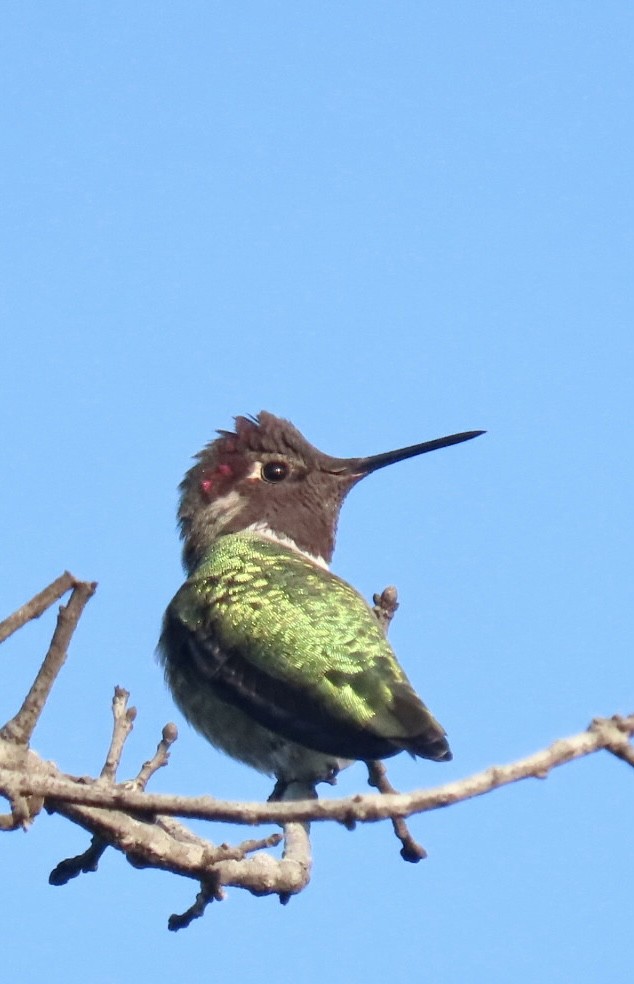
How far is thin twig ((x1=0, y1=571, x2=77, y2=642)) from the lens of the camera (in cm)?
334

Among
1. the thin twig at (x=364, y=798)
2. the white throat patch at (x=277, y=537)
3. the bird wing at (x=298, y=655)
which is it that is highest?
the white throat patch at (x=277, y=537)

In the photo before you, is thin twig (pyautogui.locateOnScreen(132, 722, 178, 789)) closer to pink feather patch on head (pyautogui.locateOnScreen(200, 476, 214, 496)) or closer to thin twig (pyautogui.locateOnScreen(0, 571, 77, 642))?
thin twig (pyautogui.locateOnScreen(0, 571, 77, 642))

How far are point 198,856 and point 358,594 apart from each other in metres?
→ 3.13

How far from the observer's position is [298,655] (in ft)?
20.4

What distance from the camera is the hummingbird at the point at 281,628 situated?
5.77 metres

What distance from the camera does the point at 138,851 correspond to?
412 centimetres

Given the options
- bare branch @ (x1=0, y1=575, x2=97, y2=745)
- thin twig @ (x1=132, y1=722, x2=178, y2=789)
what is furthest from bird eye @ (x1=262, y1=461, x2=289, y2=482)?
bare branch @ (x1=0, y1=575, x2=97, y2=745)

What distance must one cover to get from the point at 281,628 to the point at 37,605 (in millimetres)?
3076

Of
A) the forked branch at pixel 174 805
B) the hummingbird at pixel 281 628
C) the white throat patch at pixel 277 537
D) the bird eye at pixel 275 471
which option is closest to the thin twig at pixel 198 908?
the forked branch at pixel 174 805

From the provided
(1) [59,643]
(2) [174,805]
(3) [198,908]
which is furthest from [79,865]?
(2) [174,805]

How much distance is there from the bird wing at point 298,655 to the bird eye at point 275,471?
3.73ft

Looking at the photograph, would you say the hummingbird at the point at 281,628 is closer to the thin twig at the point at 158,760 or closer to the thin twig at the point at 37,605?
Result: the thin twig at the point at 158,760

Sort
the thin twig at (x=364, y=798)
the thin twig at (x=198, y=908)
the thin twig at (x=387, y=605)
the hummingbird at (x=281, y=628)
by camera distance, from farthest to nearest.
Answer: the thin twig at (x=387, y=605) < the hummingbird at (x=281, y=628) < the thin twig at (x=198, y=908) < the thin twig at (x=364, y=798)

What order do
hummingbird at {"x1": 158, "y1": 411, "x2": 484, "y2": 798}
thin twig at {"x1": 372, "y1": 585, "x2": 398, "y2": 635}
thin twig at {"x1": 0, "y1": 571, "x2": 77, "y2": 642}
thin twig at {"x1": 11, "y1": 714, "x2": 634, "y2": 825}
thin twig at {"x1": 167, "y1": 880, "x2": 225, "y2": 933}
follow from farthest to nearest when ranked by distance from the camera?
thin twig at {"x1": 372, "y1": 585, "x2": 398, "y2": 635} < hummingbird at {"x1": 158, "y1": 411, "x2": 484, "y2": 798} < thin twig at {"x1": 167, "y1": 880, "x2": 225, "y2": 933} < thin twig at {"x1": 0, "y1": 571, "x2": 77, "y2": 642} < thin twig at {"x1": 11, "y1": 714, "x2": 634, "y2": 825}
